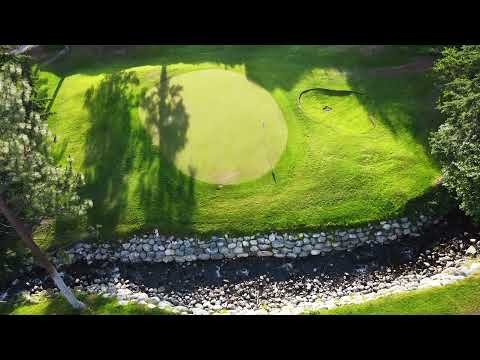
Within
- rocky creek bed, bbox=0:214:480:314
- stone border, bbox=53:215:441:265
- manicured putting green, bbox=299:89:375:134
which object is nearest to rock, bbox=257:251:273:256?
stone border, bbox=53:215:441:265

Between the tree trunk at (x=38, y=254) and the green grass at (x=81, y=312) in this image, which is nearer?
the tree trunk at (x=38, y=254)

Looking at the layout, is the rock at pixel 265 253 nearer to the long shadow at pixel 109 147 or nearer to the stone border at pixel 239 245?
the stone border at pixel 239 245

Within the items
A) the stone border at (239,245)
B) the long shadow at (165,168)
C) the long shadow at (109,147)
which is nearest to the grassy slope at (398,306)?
the stone border at (239,245)

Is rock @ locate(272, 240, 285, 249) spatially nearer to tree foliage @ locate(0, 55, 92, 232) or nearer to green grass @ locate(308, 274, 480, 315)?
green grass @ locate(308, 274, 480, 315)

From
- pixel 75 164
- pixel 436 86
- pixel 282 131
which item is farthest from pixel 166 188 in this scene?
pixel 436 86

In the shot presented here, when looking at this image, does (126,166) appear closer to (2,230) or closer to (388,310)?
(2,230)

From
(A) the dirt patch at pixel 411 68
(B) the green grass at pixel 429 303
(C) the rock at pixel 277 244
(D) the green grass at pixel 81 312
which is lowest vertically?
(B) the green grass at pixel 429 303
